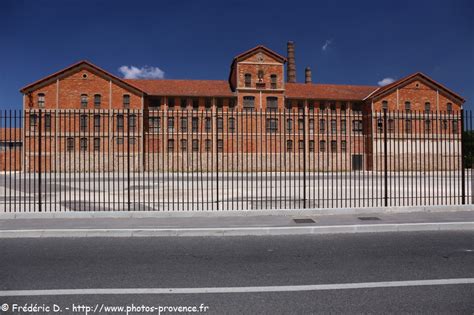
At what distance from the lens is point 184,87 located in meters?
47.6

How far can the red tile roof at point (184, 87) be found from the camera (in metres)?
45.8

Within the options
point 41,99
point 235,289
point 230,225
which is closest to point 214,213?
point 230,225

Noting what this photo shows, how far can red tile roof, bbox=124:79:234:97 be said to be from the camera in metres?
45.8

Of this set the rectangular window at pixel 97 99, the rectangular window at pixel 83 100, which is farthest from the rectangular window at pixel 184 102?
the rectangular window at pixel 83 100

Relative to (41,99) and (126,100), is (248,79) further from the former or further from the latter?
(41,99)

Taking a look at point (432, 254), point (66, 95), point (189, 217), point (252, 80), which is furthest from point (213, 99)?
point (432, 254)

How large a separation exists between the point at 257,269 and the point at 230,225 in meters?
3.10

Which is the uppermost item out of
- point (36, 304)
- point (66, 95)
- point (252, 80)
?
point (252, 80)

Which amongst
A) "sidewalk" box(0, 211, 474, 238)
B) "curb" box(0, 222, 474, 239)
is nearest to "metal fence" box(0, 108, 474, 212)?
"sidewalk" box(0, 211, 474, 238)

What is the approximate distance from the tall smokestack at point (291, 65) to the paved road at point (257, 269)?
57.9 metres

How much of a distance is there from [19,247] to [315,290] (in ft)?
19.0

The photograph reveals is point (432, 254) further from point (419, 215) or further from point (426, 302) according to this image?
point (419, 215)

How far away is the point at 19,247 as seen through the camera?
6.71 metres

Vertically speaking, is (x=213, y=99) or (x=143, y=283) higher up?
(x=213, y=99)
